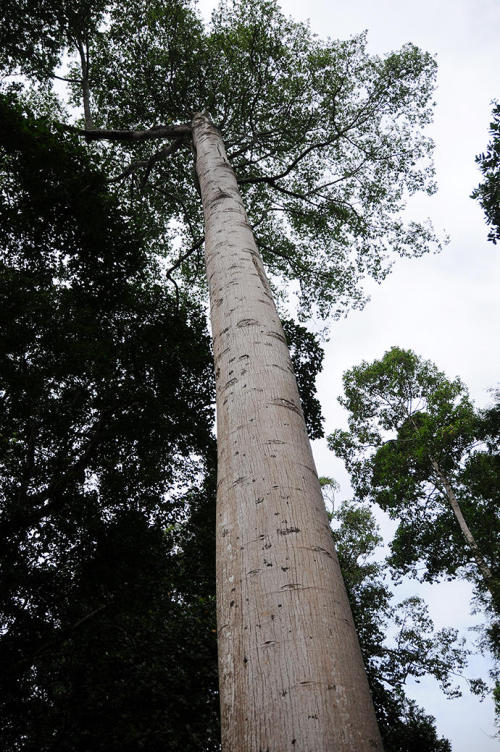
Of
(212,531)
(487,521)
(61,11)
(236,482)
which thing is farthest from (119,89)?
(487,521)

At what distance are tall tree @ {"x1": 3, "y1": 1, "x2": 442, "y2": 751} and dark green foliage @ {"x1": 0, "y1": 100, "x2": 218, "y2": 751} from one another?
1779 mm

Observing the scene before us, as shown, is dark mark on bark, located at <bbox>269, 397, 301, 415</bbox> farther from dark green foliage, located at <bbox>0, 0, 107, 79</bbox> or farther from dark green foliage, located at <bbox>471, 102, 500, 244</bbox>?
dark green foliage, located at <bbox>0, 0, 107, 79</bbox>

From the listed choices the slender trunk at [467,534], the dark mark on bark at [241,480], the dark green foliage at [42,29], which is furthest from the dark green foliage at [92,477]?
the slender trunk at [467,534]

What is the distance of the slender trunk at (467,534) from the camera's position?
360 inches

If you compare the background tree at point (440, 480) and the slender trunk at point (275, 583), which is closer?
the slender trunk at point (275, 583)

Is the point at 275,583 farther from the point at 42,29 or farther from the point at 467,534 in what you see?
the point at 467,534

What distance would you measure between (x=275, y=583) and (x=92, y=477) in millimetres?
6472

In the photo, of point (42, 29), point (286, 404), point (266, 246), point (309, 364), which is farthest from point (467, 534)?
point (42, 29)

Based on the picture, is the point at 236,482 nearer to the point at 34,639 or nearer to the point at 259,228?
the point at 34,639

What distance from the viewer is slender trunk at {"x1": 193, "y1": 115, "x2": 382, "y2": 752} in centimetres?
88

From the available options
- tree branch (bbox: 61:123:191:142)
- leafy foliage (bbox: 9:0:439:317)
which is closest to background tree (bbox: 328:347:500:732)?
leafy foliage (bbox: 9:0:439:317)

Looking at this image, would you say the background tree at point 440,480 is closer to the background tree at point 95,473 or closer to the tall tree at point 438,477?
the tall tree at point 438,477

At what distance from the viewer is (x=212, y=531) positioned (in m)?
7.10

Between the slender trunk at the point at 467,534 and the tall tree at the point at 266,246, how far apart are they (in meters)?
5.50
